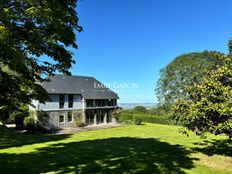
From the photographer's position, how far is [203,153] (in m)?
14.2

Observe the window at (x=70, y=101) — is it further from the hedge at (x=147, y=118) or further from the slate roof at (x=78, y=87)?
the hedge at (x=147, y=118)

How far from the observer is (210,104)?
37.5ft

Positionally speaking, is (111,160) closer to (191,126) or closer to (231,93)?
(191,126)

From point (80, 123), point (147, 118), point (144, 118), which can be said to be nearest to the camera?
point (80, 123)

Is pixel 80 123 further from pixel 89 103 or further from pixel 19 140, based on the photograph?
pixel 19 140

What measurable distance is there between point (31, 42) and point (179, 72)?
119 feet

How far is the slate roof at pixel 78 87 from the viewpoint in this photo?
3259cm

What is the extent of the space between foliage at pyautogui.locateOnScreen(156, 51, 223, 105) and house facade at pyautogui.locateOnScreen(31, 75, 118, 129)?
950 centimetres

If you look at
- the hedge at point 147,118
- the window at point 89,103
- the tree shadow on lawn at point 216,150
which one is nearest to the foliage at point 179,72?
the hedge at point 147,118

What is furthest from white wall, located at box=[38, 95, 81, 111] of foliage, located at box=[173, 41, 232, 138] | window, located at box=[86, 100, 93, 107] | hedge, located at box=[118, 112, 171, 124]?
foliage, located at box=[173, 41, 232, 138]

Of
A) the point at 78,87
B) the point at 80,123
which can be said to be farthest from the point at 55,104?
the point at 78,87

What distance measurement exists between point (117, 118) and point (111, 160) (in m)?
29.0

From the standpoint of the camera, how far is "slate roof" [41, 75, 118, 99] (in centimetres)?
3259

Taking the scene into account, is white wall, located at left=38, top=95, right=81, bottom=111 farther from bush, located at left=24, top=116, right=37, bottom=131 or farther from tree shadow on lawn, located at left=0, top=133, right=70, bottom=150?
tree shadow on lawn, located at left=0, top=133, right=70, bottom=150
